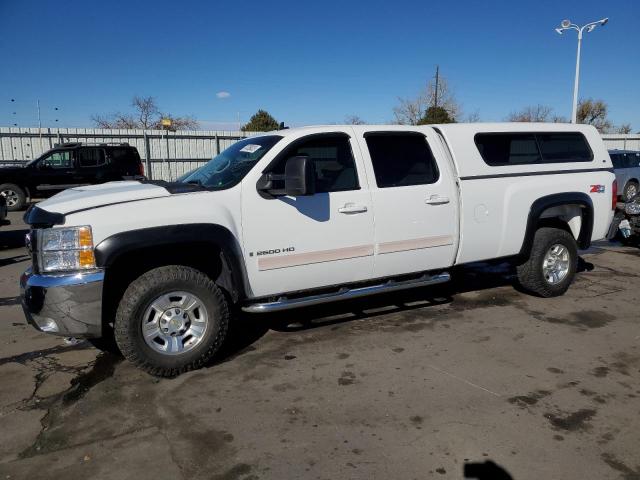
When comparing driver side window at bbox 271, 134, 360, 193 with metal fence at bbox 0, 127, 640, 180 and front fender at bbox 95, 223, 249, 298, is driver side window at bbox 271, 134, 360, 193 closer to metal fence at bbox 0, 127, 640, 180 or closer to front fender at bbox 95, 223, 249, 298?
front fender at bbox 95, 223, 249, 298

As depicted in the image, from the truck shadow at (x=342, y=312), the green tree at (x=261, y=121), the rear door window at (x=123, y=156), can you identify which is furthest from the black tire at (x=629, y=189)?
the green tree at (x=261, y=121)

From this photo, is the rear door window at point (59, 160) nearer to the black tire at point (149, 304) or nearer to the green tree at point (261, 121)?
the black tire at point (149, 304)

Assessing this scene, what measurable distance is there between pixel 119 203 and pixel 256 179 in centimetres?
109

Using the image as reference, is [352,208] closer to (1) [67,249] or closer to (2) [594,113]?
(1) [67,249]

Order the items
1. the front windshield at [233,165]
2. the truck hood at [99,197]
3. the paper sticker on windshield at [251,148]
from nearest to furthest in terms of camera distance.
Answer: the truck hood at [99,197], the front windshield at [233,165], the paper sticker on windshield at [251,148]

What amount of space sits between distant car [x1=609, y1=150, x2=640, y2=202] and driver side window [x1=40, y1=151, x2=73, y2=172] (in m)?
17.3

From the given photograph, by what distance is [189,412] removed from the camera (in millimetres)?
3543

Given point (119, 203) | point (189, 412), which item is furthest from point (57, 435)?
point (119, 203)

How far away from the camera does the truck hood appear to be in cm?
378

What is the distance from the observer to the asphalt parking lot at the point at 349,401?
117 inches

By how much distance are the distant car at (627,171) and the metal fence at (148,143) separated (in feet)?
49.6

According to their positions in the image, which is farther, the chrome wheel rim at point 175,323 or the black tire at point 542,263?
the black tire at point 542,263

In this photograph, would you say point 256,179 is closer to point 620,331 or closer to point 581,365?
point 581,365

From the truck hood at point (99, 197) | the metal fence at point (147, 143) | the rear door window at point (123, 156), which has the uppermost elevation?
the metal fence at point (147, 143)
